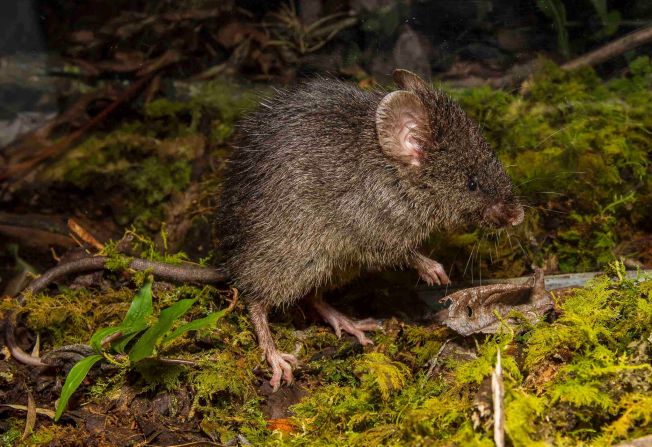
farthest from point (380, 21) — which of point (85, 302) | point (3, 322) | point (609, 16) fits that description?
point (3, 322)

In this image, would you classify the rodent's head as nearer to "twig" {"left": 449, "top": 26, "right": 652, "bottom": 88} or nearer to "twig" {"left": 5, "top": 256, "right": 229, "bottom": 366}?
"twig" {"left": 449, "top": 26, "right": 652, "bottom": 88}

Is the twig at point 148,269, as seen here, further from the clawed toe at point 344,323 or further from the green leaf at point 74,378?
the green leaf at point 74,378

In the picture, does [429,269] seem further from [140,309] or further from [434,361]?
[140,309]

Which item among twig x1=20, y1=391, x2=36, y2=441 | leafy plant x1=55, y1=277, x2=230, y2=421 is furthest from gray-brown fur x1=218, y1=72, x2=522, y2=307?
twig x1=20, y1=391, x2=36, y2=441

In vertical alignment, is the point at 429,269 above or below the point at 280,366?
above

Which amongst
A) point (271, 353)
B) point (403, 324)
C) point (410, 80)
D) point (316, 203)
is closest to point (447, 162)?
point (410, 80)
